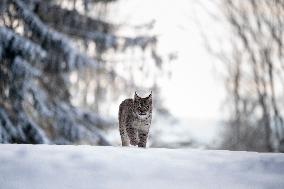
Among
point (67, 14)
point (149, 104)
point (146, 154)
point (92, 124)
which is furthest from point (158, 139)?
point (146, 154)

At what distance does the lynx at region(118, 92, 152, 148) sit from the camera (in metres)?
5.41

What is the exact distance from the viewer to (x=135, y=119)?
5.50 meters

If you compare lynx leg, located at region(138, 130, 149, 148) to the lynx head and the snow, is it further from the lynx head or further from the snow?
the snow

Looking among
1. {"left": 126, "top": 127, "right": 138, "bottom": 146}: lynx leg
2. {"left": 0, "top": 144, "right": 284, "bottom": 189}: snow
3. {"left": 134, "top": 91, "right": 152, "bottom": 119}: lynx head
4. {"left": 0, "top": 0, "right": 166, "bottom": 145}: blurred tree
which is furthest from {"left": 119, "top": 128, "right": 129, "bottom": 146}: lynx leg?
{"left": 0, "top": 0, "right": 166, "bottom": 145}: blurred tree

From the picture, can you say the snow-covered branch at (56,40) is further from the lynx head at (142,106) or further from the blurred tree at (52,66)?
the lynx head at (142,106)

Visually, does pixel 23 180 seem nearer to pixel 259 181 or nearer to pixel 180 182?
pixel 180 182

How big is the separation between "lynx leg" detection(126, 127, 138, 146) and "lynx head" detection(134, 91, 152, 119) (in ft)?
0.71

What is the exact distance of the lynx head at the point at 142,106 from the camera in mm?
5398

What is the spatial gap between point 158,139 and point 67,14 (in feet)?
20.1

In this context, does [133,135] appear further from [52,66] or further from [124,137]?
[52,66]

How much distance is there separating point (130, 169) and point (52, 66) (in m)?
6.95

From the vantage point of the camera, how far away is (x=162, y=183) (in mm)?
3852

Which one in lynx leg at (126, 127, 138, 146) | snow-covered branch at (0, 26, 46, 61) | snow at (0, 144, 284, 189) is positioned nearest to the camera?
snow at (0, 144, 284, 189)

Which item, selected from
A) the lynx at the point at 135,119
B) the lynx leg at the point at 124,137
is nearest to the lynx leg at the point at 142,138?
the lynx at the point at 135,119
